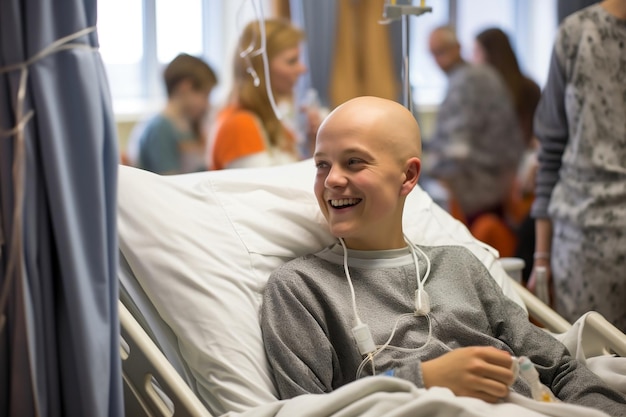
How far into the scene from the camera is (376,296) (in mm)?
1791

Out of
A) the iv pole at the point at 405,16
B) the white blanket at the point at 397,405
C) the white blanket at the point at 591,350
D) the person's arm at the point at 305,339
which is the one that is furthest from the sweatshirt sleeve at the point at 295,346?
the iv pole at the point at 405,16

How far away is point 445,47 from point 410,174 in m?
3.47

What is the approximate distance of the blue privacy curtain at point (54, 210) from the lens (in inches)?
50.0

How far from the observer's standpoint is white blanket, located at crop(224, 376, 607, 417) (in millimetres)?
1380

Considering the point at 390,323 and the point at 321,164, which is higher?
the point at 321,164

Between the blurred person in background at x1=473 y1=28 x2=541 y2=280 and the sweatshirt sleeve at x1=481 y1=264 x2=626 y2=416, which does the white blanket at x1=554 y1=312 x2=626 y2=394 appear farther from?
the blurred person in background at x1=473 y1=28 x2=541 y2=280

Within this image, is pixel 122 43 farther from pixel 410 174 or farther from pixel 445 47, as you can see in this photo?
pixel 410 174

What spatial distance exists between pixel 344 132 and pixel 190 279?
0.44 m

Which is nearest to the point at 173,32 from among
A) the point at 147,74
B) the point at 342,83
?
the point at 147,74

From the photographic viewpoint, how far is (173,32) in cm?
584

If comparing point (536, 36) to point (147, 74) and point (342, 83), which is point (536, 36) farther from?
point (147, 74)

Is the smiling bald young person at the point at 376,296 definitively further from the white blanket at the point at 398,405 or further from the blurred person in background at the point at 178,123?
the blurred person in background at the point at 178,123

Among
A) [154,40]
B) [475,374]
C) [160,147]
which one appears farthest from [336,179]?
[154,40]

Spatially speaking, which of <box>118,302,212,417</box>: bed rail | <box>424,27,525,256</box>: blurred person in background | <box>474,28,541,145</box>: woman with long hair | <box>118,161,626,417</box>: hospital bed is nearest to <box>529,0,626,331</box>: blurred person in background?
<box>118,161,626,417</box>: hospital bed
